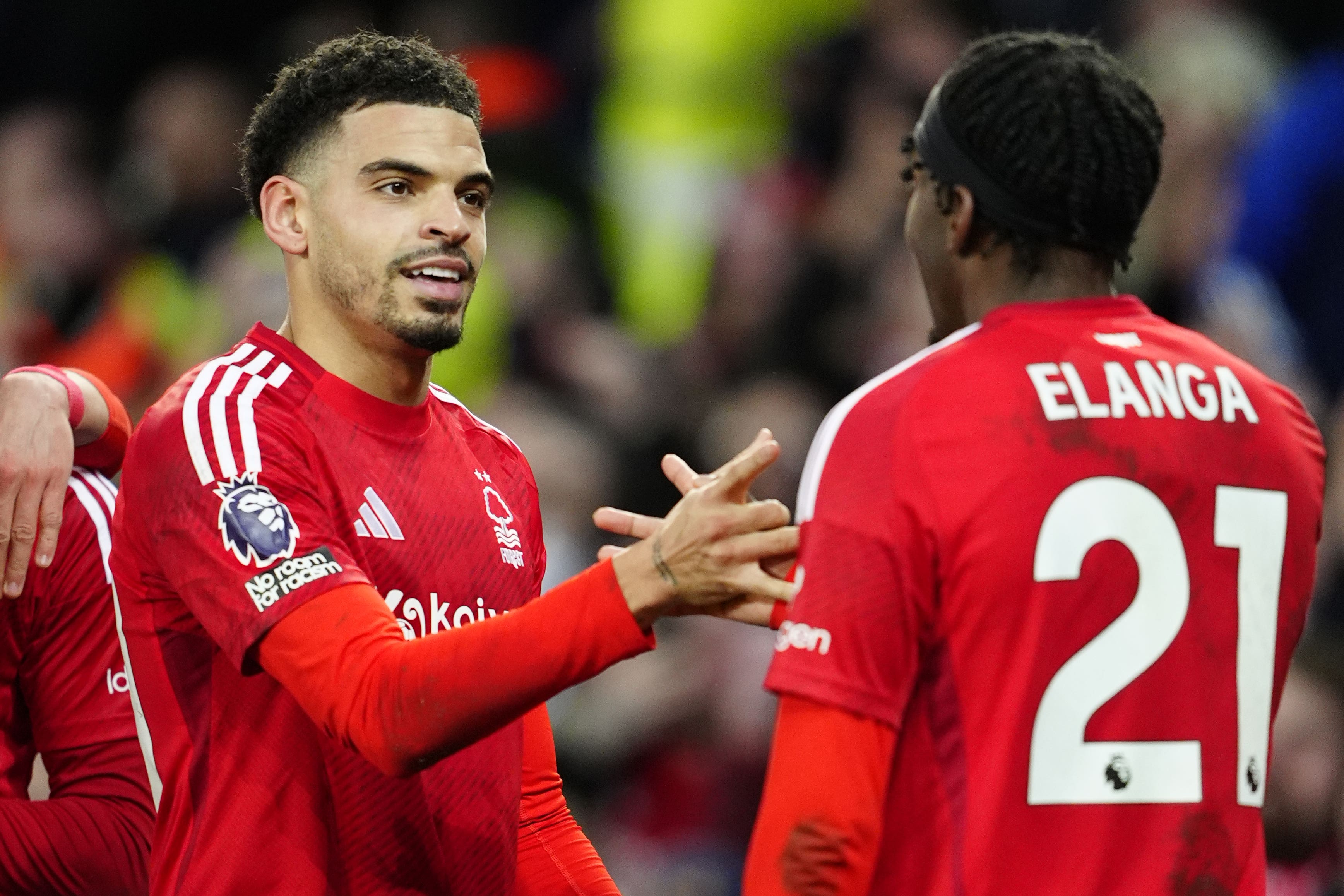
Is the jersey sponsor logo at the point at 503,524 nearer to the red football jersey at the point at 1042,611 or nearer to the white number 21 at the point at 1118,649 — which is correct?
the red football jersey at the point at 1042,611

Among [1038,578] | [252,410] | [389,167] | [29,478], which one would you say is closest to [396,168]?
[389,167]

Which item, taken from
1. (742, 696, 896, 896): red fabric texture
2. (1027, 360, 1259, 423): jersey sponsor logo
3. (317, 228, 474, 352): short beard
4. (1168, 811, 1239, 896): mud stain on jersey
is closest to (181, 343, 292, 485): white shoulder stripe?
(317, 228, 474, 352): short beard

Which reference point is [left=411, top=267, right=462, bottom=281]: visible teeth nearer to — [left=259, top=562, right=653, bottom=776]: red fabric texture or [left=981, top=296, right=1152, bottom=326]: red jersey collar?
[left=259, top=562, right=653, bottom=776]: red fabric texture

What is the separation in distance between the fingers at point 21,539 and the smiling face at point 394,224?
2.15ft

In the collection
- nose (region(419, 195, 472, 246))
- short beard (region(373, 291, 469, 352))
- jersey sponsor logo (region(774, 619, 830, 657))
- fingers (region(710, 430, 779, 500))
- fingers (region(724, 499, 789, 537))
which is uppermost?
nose (region(419, 195, 472, 246))

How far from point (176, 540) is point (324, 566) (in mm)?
265

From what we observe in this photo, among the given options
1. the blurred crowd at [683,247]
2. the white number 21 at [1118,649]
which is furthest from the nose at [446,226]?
the blurred crowd at [683,247]

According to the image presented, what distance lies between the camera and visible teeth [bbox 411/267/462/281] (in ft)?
10.0

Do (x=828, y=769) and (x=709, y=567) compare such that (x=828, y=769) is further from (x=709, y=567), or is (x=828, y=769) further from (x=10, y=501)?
(x=10, y=501)

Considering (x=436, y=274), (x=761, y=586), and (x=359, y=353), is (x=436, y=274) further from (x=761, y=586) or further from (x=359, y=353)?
(x=761, y=586)

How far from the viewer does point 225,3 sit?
8.84m

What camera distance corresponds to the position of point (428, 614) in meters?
2.92

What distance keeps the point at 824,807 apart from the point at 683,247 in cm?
564

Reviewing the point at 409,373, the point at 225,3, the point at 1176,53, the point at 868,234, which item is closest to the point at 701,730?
the point at 868,234
